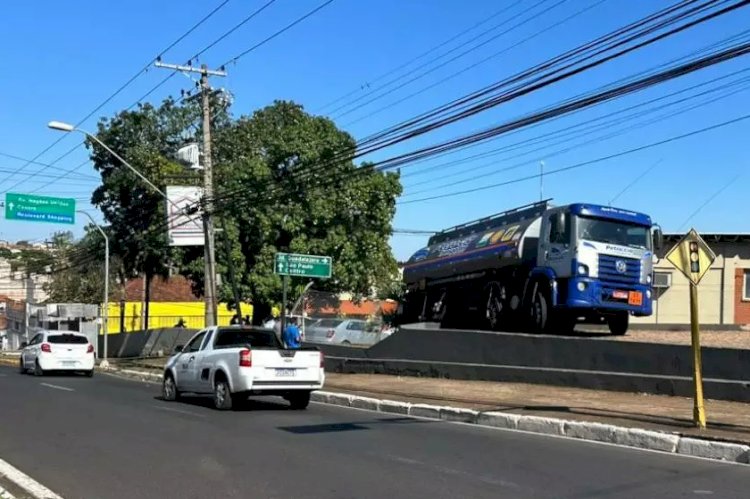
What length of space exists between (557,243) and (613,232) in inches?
54.6

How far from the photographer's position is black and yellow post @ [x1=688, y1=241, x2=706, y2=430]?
10727 millimetres

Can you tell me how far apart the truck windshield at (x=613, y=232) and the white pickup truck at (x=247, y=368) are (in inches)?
285

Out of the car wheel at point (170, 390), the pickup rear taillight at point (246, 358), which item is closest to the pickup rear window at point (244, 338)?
the pickup rear taillight at point (246, 358)

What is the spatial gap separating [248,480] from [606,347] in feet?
33.6

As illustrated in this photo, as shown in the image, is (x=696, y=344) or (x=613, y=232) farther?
(x=613, y=232)

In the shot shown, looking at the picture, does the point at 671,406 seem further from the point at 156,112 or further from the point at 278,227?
the point at 156,112

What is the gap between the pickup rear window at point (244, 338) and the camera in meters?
16.1

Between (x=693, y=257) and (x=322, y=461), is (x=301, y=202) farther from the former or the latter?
(x=322, y=461)

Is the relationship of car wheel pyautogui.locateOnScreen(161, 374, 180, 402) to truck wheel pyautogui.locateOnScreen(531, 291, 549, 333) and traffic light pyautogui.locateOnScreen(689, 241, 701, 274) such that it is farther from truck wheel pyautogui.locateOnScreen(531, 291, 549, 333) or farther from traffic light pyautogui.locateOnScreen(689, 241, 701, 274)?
traffic light pyautogui.locateOnScreen(689, 241, 701, 274)

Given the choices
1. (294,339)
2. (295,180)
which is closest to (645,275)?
→ (294,339)

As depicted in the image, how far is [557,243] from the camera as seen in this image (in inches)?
744

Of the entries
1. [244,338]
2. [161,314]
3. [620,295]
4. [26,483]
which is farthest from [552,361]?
[161,314]

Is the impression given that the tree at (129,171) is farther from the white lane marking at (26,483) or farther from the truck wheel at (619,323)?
the white lane marking at (26,483)

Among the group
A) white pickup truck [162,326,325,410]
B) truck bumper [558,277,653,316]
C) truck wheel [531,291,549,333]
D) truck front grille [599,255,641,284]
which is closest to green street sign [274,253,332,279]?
white pickup truck [162,326,325,410]
